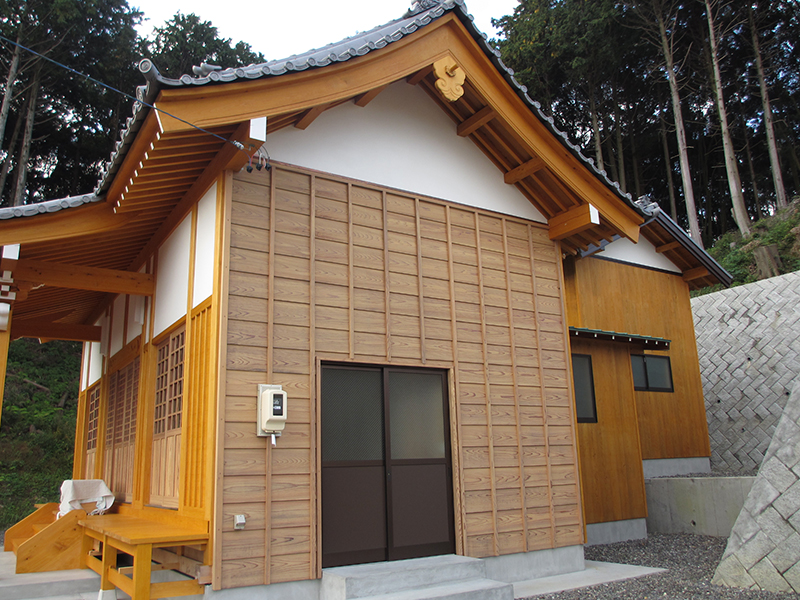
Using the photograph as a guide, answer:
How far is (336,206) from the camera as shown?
19.2ft

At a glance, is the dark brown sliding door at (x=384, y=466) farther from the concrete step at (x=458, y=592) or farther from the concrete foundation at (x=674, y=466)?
the concrete foundation at (x=674, y=466)

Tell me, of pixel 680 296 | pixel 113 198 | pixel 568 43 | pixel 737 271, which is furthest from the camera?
pixel 568 43

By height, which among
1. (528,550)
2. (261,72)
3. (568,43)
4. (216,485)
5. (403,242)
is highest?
(568,43)

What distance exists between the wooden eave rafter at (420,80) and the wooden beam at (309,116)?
0.11 metres

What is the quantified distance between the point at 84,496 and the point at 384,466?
4.02 meters

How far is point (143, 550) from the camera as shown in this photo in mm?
4277

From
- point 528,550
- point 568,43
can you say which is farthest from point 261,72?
point 568,43

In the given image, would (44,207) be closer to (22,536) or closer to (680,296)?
(22,536)

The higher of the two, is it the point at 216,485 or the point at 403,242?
the point at 403,242

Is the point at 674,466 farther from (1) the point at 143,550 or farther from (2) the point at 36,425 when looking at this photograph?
(2) the point at 36,425

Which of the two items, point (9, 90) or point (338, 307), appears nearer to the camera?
point (338, 307)

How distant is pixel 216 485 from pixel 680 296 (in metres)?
9.75

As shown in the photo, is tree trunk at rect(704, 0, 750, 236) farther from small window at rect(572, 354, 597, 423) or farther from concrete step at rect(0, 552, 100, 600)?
concrete step at rect(0, 552, 100, 600)

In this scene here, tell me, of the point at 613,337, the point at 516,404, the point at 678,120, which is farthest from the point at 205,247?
the point at 678,120
